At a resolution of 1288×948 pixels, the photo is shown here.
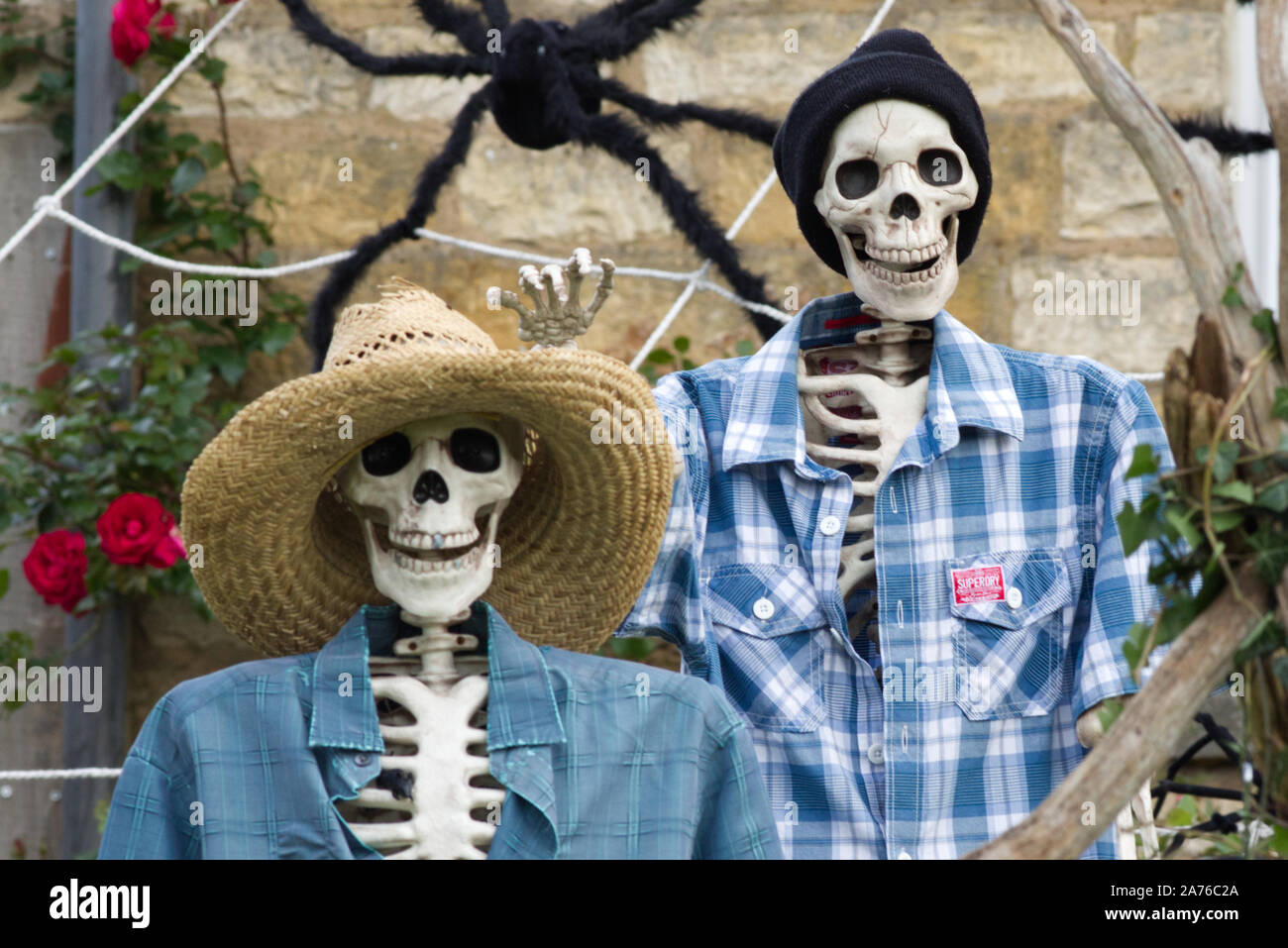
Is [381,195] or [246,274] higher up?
[381,195]

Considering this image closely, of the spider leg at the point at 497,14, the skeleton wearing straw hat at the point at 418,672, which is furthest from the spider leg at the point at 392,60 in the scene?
the skeleton wearing straw hat at the point at 418,672

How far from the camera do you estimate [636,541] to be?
2574 mm

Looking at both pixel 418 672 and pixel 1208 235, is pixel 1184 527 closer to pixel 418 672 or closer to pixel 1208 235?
pixel 1208 235

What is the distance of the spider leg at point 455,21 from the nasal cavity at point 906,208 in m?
1.34

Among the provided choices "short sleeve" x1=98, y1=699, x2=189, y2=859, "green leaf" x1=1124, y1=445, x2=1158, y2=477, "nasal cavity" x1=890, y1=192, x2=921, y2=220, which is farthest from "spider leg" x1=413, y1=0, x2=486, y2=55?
"green leaf" x1=1124, y1=445, x2=1158, y2=477

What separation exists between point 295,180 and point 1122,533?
2912mm

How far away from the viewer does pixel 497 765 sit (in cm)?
236

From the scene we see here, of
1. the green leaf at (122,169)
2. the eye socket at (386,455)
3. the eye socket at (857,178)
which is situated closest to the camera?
the eye socket at (386,455)

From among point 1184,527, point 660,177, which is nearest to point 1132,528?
point 1184,527

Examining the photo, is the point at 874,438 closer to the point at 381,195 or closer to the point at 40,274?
the point at 381,195

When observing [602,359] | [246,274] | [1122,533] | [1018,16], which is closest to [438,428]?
[602,359]

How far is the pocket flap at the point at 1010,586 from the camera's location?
2729 mm

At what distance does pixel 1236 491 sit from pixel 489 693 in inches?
41.4

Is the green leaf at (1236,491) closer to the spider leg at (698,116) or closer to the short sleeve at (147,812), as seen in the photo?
the short sleeve at (147,812)
